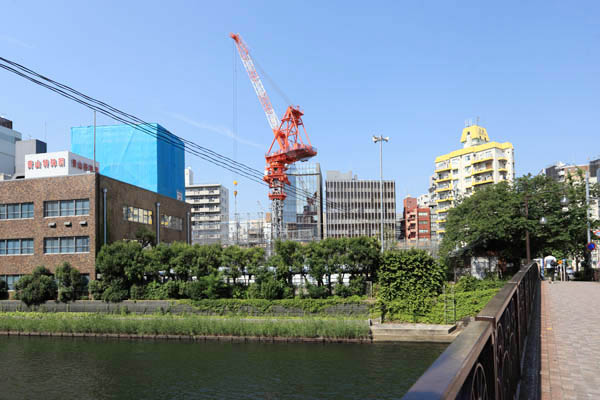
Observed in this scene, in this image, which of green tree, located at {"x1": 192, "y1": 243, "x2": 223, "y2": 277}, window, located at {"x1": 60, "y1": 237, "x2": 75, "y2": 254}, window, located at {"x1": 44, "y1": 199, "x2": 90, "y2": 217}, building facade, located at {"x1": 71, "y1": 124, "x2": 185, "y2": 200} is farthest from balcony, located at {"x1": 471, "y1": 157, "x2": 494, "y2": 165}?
window, located at {"x1": 60, "y1": 237, "x2": 75, "y2": 254}

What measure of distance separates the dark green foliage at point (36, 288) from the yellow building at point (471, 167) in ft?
196

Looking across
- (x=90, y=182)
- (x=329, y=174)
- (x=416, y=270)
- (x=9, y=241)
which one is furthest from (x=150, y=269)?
(x=329, y=174)

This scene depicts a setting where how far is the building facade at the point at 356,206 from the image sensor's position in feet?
364

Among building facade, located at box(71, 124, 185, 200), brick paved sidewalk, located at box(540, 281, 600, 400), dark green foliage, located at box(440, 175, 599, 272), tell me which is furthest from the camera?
building facade, located at box(71, 124, 185, 200)

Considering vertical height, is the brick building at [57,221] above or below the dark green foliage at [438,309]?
above

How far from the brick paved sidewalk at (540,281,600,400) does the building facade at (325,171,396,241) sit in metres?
96.5

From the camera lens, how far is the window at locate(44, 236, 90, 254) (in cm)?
3784

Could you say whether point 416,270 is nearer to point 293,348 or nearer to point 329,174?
point 293,348

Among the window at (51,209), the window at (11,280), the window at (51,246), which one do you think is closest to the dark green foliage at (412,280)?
the window at (51,246)

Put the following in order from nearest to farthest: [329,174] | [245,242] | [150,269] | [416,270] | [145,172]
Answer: [416,270] < [150,269] < [245,242] < [145,172] < [329,174]

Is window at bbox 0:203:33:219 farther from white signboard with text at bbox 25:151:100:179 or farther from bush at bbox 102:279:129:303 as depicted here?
bush at bbox 102:279:129:303

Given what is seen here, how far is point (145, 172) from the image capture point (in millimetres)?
70750

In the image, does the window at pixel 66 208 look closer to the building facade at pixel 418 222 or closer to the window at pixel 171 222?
the window at pixel 171 222

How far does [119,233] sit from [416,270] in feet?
78.1
